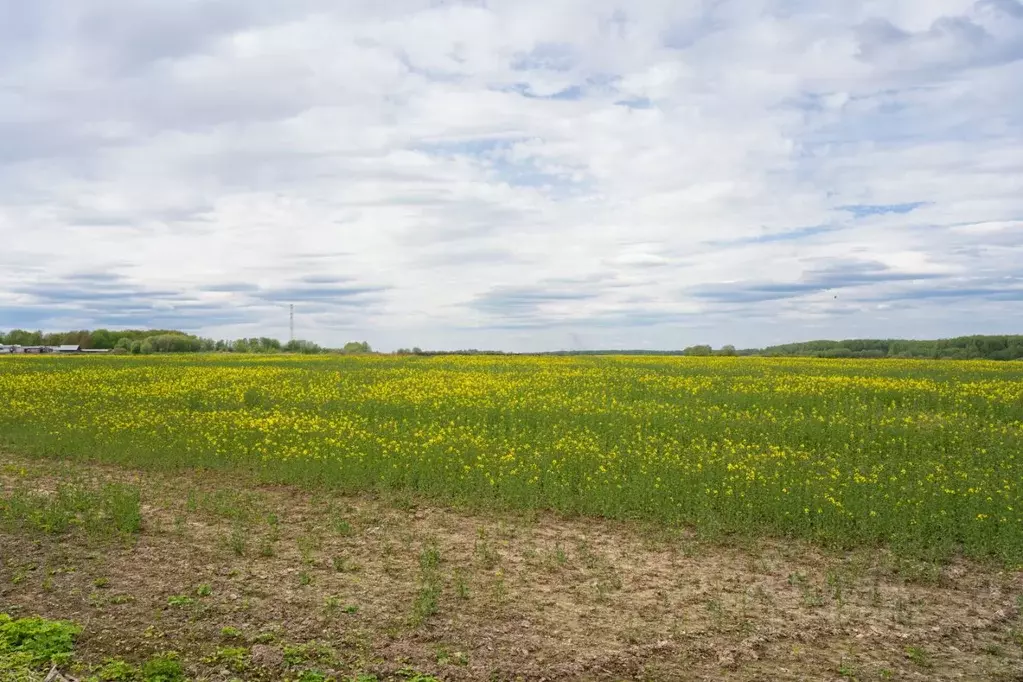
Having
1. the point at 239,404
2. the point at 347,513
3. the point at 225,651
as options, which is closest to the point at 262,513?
the point at 347,513

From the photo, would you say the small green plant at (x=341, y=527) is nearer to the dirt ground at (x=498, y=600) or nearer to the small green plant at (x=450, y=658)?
the dirt ground at (x=498, y=600)

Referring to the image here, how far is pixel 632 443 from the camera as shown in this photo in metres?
15.6

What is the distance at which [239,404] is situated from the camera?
2336 cm

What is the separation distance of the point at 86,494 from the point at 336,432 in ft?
19.3

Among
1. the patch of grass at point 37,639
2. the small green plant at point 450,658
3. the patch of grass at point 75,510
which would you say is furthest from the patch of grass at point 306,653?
the patch of grass at point 75,510

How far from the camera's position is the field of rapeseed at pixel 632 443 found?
11.5 metres

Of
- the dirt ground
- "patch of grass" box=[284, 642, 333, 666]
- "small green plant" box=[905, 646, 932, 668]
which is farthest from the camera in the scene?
"small green plant" box=[905, 646, 932, 668]

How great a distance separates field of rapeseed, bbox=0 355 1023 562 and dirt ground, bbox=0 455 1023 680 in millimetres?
1024

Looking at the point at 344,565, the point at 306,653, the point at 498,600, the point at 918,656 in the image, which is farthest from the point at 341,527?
the point at 918,656

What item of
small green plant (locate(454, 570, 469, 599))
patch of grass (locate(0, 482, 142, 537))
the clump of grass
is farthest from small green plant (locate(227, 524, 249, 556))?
small green plant (locate(454, 570, 469, 599))

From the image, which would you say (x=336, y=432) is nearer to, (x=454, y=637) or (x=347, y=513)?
(x=347, y=513)

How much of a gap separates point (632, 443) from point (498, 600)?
26.3ft

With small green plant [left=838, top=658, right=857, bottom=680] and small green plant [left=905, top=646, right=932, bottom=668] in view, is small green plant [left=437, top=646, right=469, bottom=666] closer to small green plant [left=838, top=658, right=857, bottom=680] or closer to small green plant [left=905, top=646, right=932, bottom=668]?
small green plant [left=838, top=658, right=857, bottom=680]

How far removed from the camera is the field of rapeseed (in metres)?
11.5
